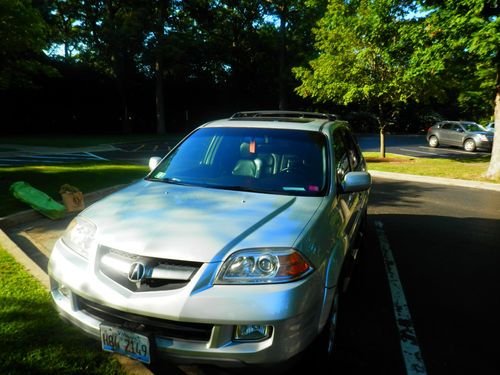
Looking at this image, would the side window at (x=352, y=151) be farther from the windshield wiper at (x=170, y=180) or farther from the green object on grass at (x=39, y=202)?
the green object on grass at (x=39, y=202)

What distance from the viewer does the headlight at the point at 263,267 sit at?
7.52ft

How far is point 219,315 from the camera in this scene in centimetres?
217

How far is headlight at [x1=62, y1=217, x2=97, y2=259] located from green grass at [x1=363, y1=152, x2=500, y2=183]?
12143 mm

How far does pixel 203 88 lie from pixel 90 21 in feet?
35.7

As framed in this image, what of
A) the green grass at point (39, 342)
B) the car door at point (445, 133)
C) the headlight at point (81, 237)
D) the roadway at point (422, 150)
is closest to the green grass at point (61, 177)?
the green grass at point (39, 342)

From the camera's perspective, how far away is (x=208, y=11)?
110ft

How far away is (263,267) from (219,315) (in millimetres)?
376

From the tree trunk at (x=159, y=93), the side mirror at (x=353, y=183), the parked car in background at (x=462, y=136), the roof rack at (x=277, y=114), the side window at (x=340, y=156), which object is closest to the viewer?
the side mirror at (x=353, y=183)

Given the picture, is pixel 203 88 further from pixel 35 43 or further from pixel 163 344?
pixel 163 344

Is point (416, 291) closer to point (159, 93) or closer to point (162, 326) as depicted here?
point (162, 326)

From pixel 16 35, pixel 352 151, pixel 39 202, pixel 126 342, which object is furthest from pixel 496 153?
pixel 16 35

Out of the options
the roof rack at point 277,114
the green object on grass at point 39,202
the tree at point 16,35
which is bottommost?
the green object on grass at point 39,202

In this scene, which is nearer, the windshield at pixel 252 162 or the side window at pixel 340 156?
the windshield at pixel 252 162

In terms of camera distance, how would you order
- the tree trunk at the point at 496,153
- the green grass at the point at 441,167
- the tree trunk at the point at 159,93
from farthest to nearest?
the tree trunk at the point at 159,93 < the green grass at the point at 441,167 < the tree trunk at the point at 496,153
